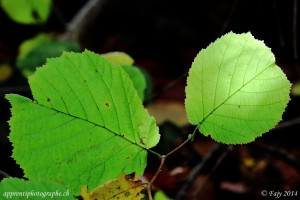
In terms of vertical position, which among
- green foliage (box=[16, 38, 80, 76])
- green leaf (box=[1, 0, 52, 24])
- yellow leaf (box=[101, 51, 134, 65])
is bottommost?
yellow leaf (box=[101, 51, 134, 65])

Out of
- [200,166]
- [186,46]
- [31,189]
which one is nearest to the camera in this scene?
[31,189]

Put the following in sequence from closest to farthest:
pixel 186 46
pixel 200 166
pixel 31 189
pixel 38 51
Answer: pixel 31 189 → pixel 200 166 → pixel 38 51 → pixel 186 46

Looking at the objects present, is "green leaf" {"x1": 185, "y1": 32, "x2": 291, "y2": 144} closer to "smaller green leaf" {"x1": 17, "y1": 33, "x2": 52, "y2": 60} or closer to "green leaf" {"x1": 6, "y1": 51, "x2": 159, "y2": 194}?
"green leaf" {"x1": 6, "y1": 51, "x2": 159, "y2": 194}

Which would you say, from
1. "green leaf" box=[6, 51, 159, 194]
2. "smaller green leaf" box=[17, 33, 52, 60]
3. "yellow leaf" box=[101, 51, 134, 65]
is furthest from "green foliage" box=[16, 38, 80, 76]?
"green leaf" box=[6, 51, 159, 194]

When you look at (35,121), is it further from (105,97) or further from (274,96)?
(274,96)

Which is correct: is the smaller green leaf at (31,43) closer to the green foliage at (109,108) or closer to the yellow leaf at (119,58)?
A: the yellow leaf at (119,58)

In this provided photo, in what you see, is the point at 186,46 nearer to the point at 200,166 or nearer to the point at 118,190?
the point at 200,166

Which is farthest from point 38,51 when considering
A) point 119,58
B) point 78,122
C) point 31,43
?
point 78,122

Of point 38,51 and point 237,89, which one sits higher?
point 38,51

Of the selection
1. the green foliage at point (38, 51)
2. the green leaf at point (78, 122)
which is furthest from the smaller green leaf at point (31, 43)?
the green leaf at point (78, 122)
